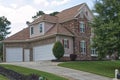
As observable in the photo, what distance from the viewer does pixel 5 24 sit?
279ft

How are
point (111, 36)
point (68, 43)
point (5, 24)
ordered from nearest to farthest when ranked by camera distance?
point (111, 36) → point (68, 43) → point (5, 24)

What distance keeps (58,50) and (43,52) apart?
14.7 feet

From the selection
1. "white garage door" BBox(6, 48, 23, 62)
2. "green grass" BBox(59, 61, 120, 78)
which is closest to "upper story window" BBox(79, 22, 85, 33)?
"white garage door" BBox(6, 48, 23, 62)

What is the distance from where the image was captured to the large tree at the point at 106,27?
32406 millimetres

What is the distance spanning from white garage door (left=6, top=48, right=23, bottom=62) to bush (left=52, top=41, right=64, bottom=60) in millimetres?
9272

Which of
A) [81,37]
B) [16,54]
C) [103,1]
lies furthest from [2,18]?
[103,1]

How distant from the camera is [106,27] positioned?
1296 inches

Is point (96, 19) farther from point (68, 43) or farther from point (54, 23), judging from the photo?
point (54, 23)

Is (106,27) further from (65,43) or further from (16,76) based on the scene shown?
(65,43)

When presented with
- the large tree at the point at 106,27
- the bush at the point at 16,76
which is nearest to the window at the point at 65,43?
the large tree at the point at 106,27

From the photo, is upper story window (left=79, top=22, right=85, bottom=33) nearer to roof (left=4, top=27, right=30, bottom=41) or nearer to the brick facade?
the brick facade

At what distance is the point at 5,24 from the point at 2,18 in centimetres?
180

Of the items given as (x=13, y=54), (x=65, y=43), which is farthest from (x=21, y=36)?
(x=65, y=43)

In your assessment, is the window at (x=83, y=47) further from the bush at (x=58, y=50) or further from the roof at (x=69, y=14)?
the bush at (x=58, y=50)
